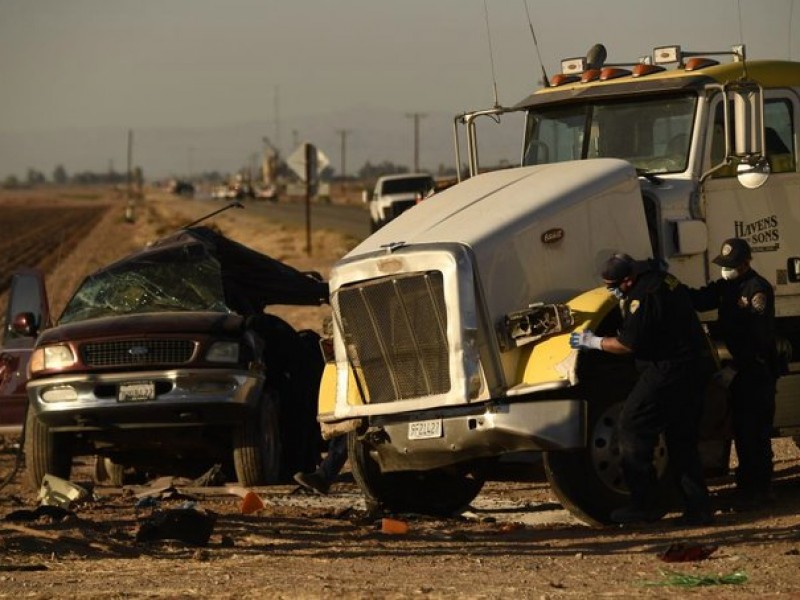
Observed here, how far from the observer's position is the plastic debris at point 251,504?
13.6 m

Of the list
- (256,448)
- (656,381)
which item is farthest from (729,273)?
(256,448)

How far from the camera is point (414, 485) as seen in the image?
43.9ft

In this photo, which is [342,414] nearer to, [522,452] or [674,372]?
[522,452]

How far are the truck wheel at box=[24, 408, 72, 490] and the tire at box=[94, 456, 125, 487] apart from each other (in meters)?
1.34

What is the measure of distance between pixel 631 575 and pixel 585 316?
247 centimetres

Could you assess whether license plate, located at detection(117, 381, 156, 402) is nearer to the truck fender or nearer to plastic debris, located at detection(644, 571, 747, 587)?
the truck fender

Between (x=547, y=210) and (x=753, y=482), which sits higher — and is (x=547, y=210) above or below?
above

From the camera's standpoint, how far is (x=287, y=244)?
211ft

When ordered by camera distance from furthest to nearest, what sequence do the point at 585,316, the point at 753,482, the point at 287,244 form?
1. the point at 287,244
2. the point at 753,482
3. the point at 585,316

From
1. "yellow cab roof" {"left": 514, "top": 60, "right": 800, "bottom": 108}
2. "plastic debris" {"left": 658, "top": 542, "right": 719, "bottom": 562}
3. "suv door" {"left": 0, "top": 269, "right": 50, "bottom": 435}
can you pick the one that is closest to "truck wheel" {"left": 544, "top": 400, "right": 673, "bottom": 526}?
"plastic debris" {"left": 658, "top": 542, "right": 719, "bottom": 562}

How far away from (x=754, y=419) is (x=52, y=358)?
5.74 m

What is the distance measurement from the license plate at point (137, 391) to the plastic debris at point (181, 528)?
3044 mm

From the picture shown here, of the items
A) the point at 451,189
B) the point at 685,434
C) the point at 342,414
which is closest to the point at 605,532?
the point at 685,434

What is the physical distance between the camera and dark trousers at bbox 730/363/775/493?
12.5 metres
